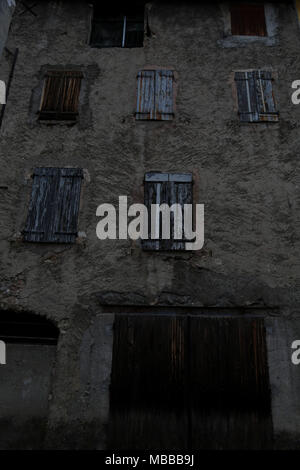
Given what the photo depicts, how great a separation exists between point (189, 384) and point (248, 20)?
845 centimetres

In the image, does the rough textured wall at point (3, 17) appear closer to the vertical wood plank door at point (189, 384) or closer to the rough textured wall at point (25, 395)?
the vertical wood plank door at point (189, 384)

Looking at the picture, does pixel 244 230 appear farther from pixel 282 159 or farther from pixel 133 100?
pixel 133 100

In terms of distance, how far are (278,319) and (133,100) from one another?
17.9 feet

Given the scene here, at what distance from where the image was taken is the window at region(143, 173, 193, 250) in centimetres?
768

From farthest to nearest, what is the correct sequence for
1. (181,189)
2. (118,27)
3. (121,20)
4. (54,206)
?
1. (121,20)
2. (118,27)
3. (181,189)
4. (54,206)

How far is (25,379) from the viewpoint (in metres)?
8.20

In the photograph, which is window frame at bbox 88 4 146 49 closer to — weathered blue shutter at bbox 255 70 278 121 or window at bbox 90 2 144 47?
window at bbox 90 2 144 47

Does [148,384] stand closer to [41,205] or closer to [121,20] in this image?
[41,205]

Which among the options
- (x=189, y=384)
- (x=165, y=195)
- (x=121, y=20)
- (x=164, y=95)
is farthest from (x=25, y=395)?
(x=121, y=20)

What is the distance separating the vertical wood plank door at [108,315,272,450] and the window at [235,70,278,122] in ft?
14.3

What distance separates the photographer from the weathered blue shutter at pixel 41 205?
7.73m

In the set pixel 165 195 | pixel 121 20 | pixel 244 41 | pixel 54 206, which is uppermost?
pixel 121 20

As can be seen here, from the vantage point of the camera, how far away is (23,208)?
8.01 metres

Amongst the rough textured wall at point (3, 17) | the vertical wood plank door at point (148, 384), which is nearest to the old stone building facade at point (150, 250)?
the vertical wood plank door at point (148, 384)
